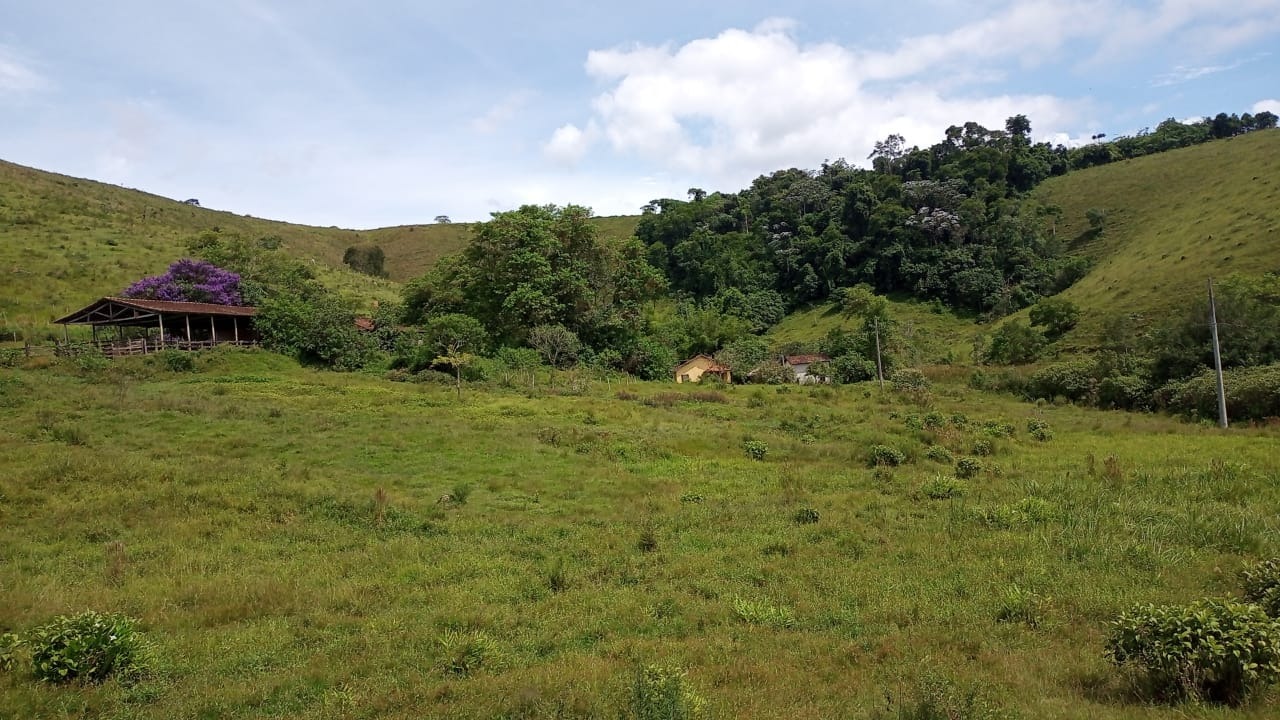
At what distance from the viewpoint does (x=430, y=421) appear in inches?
937

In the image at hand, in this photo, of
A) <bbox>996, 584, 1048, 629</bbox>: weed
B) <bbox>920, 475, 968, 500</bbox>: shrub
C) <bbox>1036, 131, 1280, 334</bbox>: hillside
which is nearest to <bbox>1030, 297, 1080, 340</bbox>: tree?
<bbox>1036, 131, 1280, 334</bbox>: hillside

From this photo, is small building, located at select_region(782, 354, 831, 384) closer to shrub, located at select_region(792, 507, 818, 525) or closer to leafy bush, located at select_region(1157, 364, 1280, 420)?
leafy bush, located at select_region(1157, 364, 1280, 420)

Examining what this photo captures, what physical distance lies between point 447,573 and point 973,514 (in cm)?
955

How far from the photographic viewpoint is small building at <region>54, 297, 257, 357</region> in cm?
3422

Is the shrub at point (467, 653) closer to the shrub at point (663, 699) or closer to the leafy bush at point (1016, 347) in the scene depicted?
the shrub at point (663, 699)

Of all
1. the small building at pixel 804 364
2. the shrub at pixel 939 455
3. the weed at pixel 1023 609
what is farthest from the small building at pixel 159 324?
the small building at pixel 804 364

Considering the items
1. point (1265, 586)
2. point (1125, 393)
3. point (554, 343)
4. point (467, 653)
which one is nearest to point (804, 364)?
point (554, 343)

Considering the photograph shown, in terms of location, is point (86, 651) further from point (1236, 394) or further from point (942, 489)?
point (1236, 394)

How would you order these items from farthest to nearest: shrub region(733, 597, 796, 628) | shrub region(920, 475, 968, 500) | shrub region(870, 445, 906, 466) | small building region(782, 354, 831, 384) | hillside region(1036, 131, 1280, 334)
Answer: small building region(782, 354, 831, 384) < hillside region(1036, 131, 1280, 334) < shrub region(870, 445, 906, 466) < shrub region(920, 475, 968, 500) < shrub region(733, 597, 796, 628)

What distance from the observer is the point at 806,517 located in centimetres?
1324

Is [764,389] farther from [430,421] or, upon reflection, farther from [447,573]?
[447,573]

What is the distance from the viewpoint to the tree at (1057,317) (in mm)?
54781

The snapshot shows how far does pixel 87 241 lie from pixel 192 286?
21.9 meters

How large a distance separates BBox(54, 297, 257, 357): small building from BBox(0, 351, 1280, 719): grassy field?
13.0 m
